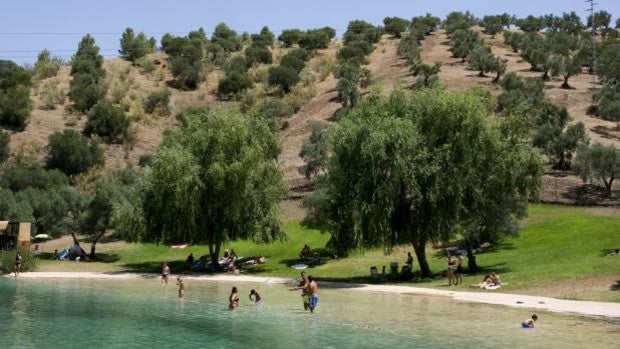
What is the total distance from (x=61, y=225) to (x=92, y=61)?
8264cm

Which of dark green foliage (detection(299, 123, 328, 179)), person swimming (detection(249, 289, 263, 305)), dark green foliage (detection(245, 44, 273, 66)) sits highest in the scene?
dark green foliage (detection(245, 44, 273, 66))

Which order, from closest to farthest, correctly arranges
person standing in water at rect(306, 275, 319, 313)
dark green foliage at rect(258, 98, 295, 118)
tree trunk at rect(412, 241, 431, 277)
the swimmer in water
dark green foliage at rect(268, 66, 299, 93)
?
Result: person standing in water at rect(306, 275, 319, 313) < the swimmer in water < tree trunk at rect(412, 241, 431, 277) < dark green foliage at rect(258, 98, 295, 118) < dark green foliage at rect(268, 66, 299, 93)

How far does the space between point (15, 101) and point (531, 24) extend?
124m

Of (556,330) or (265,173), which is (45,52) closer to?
(265,173)

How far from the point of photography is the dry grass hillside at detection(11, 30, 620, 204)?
96750mm

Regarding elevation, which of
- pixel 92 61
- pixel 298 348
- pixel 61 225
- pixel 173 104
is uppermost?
pixel 92 61

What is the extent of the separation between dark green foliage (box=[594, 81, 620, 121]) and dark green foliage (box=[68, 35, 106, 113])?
269ft

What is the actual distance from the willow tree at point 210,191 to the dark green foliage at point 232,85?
7836cm

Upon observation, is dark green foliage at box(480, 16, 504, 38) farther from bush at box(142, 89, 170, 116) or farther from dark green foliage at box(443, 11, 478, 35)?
bush at box(142, 89, 170, 116)

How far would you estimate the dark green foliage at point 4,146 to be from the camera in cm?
9950

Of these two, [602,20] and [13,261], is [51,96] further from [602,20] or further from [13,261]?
[602,20]

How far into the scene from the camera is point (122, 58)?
160750mm

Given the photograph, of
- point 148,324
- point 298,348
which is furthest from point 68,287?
point 298,348

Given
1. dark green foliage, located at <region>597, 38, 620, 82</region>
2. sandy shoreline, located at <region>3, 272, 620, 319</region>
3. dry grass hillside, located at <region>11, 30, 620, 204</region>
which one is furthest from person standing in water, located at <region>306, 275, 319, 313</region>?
dark green foliage, located at <region>597, 38, 620, 82</region>
